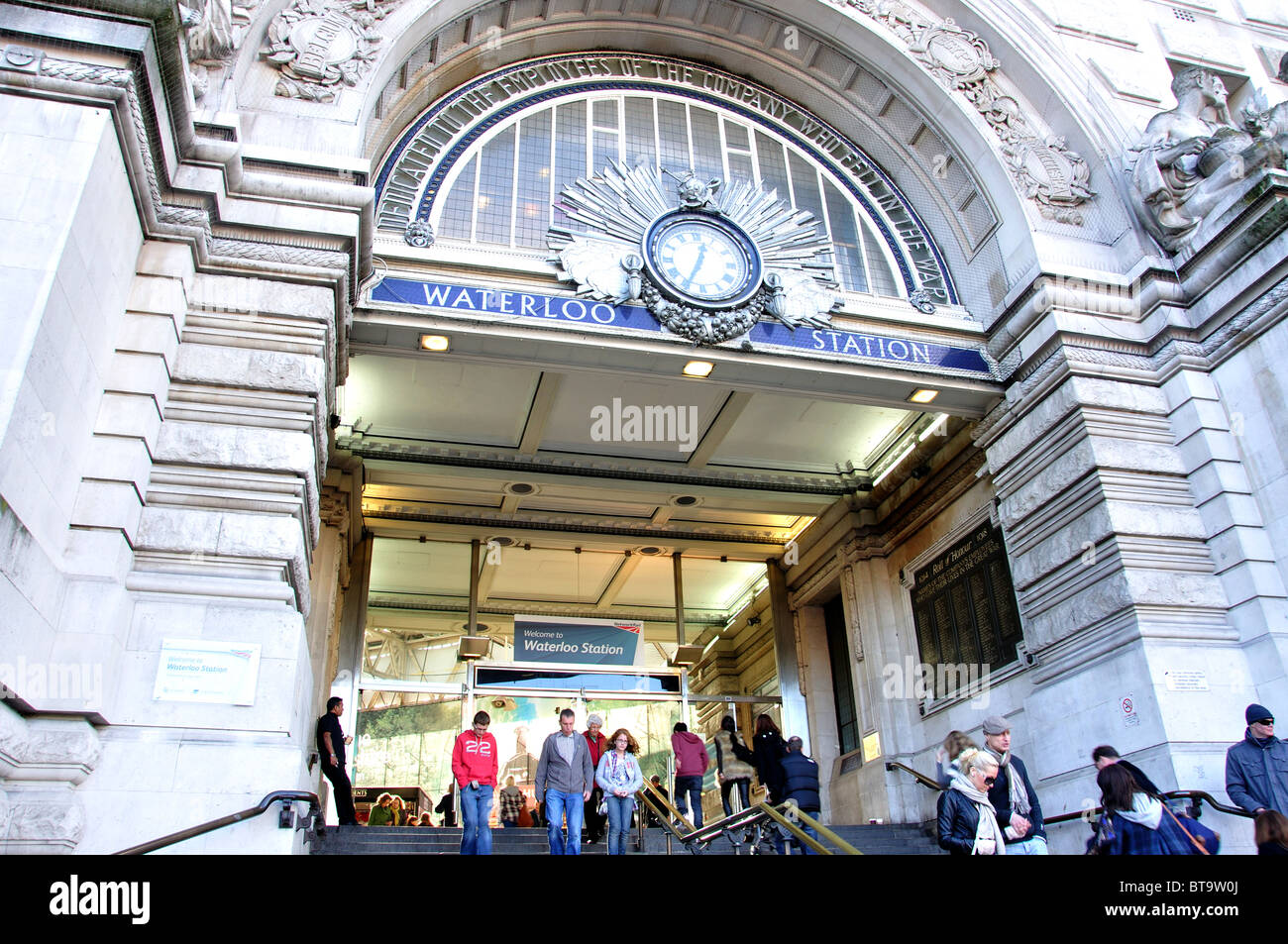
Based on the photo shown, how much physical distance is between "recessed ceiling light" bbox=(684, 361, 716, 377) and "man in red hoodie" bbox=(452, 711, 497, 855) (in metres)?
4.89

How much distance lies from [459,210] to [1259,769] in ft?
32.9

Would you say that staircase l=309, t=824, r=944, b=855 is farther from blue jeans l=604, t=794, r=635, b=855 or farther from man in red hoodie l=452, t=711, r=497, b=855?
man in red hoodie l=452, t=711, r=497, b=855

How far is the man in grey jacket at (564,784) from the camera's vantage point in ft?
29.3

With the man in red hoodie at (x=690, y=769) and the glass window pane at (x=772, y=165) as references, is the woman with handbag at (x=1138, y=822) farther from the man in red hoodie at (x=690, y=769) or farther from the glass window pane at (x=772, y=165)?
the glass window pane at (x=772, y=165)

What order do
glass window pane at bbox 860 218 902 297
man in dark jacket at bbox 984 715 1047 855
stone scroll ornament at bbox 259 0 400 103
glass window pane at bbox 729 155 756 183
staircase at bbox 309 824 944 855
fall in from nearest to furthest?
1. man in dark jacket at bbox 984 715 1047 855
2. staircase at bbox 309 824 944 855
3. stone scroll ornament at bbox 259 0 400 103
4. glass window pane at bbox 860 218 902 297
5. glass window pane at bbox 729 155 756 183

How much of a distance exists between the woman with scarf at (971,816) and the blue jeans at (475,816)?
4.70 metres

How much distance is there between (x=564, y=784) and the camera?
29.5 ft

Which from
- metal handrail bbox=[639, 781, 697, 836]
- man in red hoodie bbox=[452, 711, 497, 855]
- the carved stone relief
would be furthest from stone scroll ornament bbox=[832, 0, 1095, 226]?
man in red hoodie bbox=[452, 711, 497, 855]

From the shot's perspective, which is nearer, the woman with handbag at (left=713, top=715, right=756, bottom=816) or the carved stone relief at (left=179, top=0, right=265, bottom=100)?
the carved stone relief at (left=179, top=0, right=265, bottom=100)

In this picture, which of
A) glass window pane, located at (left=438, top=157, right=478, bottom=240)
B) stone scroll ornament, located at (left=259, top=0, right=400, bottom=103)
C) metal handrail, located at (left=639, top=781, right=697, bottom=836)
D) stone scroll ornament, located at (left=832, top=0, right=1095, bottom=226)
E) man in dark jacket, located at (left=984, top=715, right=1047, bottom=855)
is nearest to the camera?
man in dark jacket, located at (left=984, top=715, right=1047, bottom=855)

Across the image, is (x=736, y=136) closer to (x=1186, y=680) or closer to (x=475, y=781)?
(x=1186, y=680)

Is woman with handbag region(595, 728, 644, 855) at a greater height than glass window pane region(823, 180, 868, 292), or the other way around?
glass window pane region(823, 180, 868, 292)

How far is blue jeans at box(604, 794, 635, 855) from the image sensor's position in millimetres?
9109
